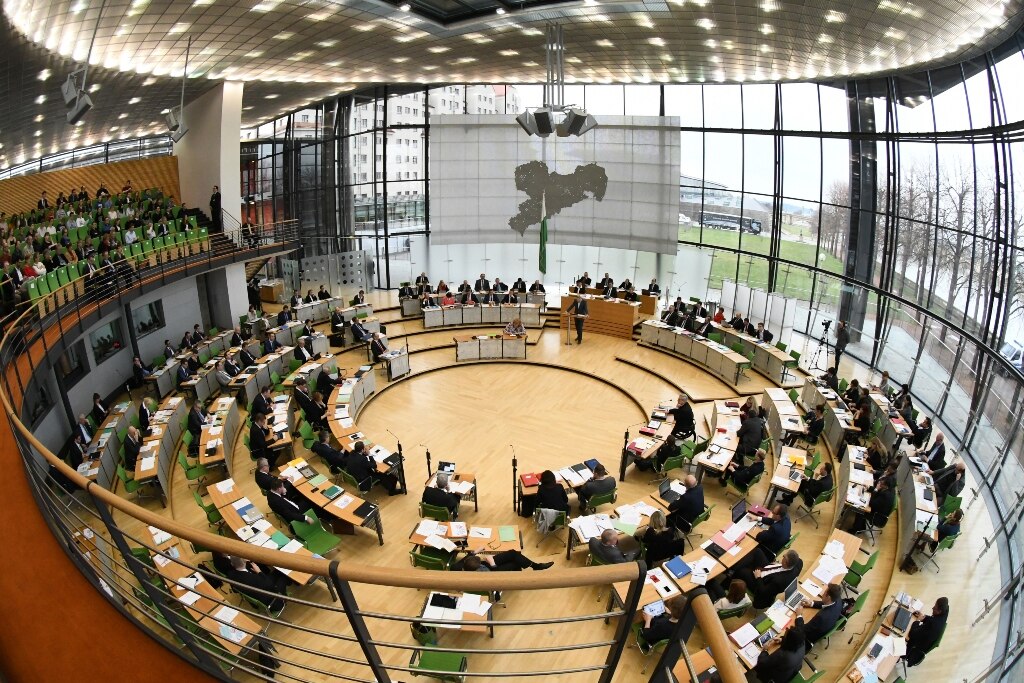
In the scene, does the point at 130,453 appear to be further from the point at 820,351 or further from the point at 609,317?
the point at 820,351

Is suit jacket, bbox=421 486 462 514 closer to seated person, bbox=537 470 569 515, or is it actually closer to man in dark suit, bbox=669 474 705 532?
seated person, bbox=537 470 569 515

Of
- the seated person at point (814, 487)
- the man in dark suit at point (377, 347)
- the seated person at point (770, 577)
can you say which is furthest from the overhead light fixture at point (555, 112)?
the seated person at point (770, 577)

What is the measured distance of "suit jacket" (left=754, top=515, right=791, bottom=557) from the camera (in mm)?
7867

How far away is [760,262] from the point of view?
720 inches

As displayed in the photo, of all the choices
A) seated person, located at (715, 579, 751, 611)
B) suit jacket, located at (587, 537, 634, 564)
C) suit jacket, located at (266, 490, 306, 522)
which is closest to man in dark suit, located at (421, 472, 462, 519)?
suit jacket, located at (266, 490, 306, 522)

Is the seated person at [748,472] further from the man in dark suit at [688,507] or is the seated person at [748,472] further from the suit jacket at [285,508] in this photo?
the suit jacket at [285,508]

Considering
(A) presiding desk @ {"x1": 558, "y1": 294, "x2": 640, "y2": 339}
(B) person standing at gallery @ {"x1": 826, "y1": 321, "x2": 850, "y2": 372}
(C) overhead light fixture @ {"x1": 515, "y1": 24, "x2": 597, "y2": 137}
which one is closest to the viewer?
(C) overhead light fixture @ {"x1": 515, "y1": 24, "x2": 597, "y2": 137}

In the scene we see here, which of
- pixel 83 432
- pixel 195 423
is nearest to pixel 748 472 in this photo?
pixel 195 423

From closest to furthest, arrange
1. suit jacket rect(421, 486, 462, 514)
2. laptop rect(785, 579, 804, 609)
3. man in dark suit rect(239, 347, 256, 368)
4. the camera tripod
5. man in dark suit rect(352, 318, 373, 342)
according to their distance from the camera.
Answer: laptop rect(785, 579, 804, 609) → suit jacket rect(421, 486, 462, 514) → man in dark suit rect(239, 347, 256, 368) → the camera tripod → man in dark suit rect(352, 318, 373, 342)

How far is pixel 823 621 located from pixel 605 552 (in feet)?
8.20

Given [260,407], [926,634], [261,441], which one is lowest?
[926,634]

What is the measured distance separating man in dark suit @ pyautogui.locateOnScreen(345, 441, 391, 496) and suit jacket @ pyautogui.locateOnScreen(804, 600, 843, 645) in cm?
649

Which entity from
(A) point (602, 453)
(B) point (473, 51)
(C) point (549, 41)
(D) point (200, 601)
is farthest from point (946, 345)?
(D) point (200, 601)

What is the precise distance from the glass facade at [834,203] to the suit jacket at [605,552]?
14.3 ft
